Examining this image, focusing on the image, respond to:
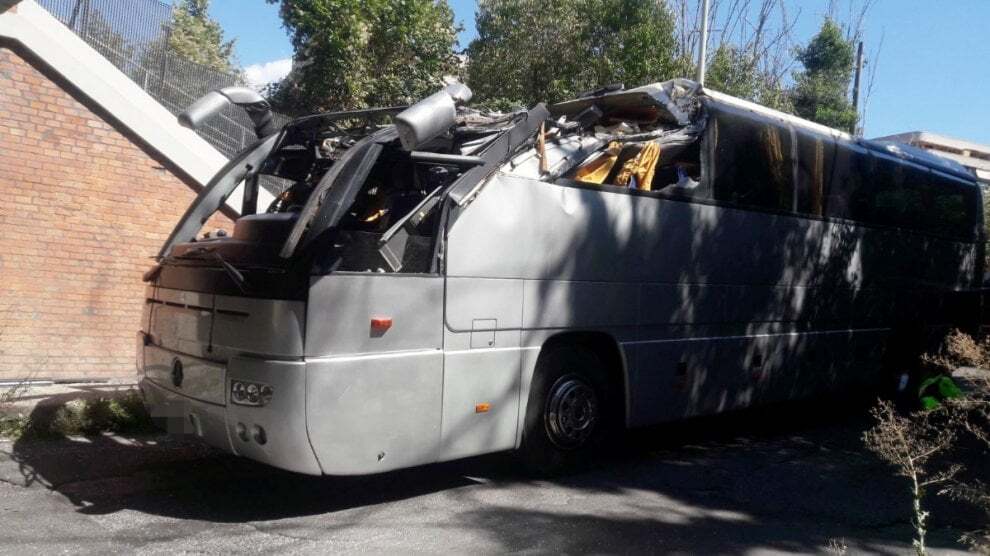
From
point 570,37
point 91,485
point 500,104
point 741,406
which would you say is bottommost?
point 91,485

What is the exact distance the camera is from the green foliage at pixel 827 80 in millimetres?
23953

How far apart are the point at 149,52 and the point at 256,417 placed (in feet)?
27.0

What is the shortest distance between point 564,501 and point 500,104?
1174 cm

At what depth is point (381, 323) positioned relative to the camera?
208 inches

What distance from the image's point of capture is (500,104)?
1672 cm

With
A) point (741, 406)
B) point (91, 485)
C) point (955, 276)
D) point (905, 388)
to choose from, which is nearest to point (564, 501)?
point (741, 406)

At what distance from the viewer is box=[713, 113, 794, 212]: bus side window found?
784 cm

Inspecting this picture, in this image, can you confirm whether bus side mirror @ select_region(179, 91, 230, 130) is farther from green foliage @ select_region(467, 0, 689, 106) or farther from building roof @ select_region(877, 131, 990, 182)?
building roof @ select_region(877, 131, 990, 182)

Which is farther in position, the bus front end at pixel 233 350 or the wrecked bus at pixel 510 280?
the wrecked bus at pixel 510 280

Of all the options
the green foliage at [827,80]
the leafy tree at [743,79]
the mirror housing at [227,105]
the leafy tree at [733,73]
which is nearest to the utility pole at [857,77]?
the green foliage at [827,80]

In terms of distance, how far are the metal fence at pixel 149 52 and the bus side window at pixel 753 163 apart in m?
6.30

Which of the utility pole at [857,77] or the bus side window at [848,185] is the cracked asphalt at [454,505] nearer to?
the bus side window at [848,185]

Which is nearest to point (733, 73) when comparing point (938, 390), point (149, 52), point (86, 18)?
point (938, 390)

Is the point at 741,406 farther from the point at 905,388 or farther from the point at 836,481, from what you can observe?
A: the point at 905,388
